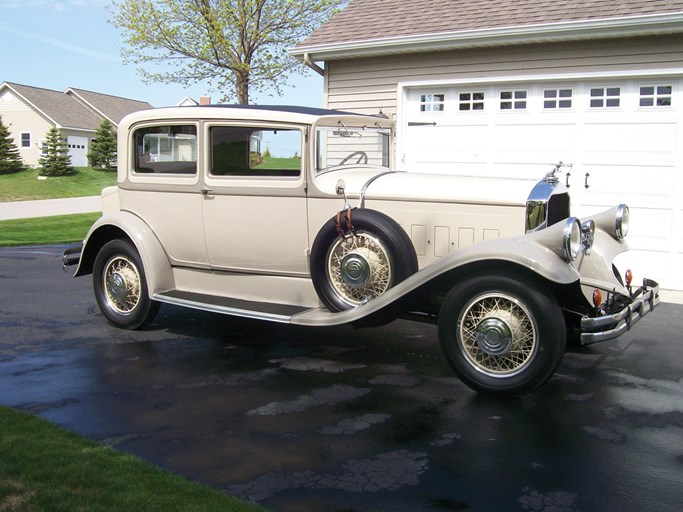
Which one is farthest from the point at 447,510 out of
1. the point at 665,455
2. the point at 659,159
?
the point at 659,159

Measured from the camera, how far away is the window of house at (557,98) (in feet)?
30.3

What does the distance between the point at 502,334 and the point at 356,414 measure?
3.55 ft

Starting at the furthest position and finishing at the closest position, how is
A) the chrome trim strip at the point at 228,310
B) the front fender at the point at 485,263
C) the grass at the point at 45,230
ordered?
the grass at the point at 45,230
the chrome trim strip at the point at 228,310
the front fender at the point at 485,263

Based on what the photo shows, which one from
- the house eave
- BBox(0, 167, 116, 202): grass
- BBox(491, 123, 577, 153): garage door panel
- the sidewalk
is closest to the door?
BBox(491, 123, 577, 153): garage door panel

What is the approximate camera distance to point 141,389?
194 inches

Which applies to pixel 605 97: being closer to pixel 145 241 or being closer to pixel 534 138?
pixel 534 138

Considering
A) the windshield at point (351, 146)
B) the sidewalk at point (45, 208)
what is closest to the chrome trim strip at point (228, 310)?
the windshield at point (351, 146)

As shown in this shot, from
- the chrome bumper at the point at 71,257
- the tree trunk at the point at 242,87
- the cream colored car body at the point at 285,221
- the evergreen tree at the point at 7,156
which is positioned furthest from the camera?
the evergreen tree at the point at 7,156

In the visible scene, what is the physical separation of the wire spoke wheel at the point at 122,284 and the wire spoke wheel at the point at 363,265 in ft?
7.33

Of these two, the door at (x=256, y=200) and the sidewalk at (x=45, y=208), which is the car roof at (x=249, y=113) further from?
the sidewalk at (x=45, y=208)

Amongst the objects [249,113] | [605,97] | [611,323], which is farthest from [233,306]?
[605,97]

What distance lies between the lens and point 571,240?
14.8 ft

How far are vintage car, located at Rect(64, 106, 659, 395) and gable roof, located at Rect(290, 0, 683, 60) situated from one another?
3.64 meters

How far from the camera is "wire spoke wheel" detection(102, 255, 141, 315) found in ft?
21.3
